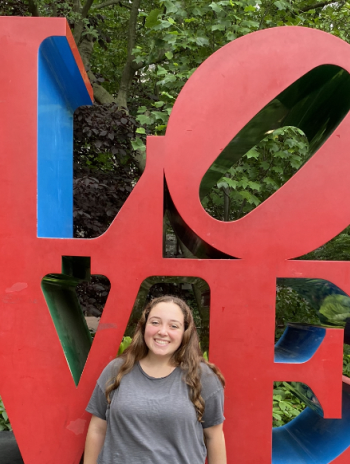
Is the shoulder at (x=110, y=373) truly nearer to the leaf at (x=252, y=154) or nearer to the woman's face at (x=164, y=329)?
the woman's face at (x=164, y=329)

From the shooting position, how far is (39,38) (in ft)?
8.86

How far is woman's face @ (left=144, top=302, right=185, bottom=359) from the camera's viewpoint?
215 centimetres

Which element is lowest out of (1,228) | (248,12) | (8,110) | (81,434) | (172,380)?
(81,434)

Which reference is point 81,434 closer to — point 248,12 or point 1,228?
point 1,228

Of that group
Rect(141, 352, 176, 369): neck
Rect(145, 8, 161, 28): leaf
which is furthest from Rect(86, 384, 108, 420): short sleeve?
Rect(145, 8, 161, 28): leaf

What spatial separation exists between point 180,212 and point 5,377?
1.32m

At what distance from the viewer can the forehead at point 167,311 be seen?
7.16ft

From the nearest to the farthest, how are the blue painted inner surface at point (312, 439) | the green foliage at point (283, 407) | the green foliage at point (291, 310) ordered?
1. the blue painted inner surface at point (312, 439)
2. the green foliage at point (283, 407)
3. the green foliage at point (291, 310)

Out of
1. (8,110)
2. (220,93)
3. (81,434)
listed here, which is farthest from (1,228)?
(220,93)

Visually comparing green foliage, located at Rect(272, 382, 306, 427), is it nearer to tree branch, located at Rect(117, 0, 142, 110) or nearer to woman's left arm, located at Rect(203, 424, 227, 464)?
woman's left arm, located at Rect(203, 424, 227, 464)

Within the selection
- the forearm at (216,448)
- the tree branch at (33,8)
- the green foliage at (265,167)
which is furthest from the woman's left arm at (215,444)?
the tree branch at (33,8)

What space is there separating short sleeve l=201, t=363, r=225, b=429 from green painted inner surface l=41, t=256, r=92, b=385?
0.90 meters

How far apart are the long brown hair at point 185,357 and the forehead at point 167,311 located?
2cm

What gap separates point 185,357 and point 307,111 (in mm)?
1897
